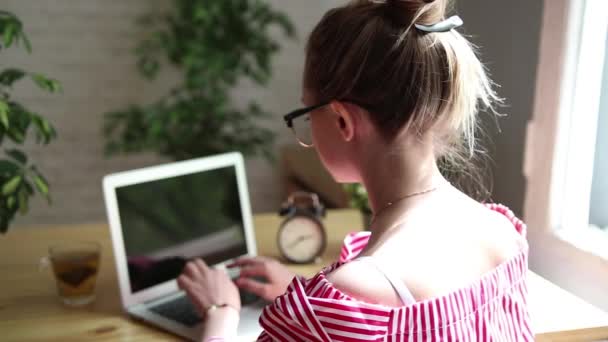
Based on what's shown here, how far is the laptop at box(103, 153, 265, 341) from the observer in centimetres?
120

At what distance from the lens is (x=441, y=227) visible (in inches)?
31.8

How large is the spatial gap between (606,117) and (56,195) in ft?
9.23

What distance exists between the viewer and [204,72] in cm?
287

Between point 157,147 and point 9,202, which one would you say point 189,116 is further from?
point 9,202

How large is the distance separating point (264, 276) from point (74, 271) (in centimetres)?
36

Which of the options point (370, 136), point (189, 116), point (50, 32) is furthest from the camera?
point (50, 32)

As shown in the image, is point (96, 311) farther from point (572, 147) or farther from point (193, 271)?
point (572, 147)

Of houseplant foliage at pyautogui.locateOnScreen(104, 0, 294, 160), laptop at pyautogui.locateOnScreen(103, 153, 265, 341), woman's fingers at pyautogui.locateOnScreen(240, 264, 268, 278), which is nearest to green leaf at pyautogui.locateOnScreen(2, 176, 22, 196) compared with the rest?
laptop at pyautogui.locateOnScreen(103, 153, 265, 341)

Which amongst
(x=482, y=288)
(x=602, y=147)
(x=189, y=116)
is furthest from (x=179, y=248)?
(x=189, y=116)

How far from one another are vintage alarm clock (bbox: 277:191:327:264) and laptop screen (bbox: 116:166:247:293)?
0.32 ft

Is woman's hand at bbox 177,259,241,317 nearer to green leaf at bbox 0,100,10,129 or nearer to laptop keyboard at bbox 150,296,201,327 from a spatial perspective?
laptop keyboard at bbox 150,296,201,327

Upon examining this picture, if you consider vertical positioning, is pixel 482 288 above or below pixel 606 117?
below

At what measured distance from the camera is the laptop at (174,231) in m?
1.20

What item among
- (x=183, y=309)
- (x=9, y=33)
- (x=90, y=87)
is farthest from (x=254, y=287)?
(x=90, y=87)
